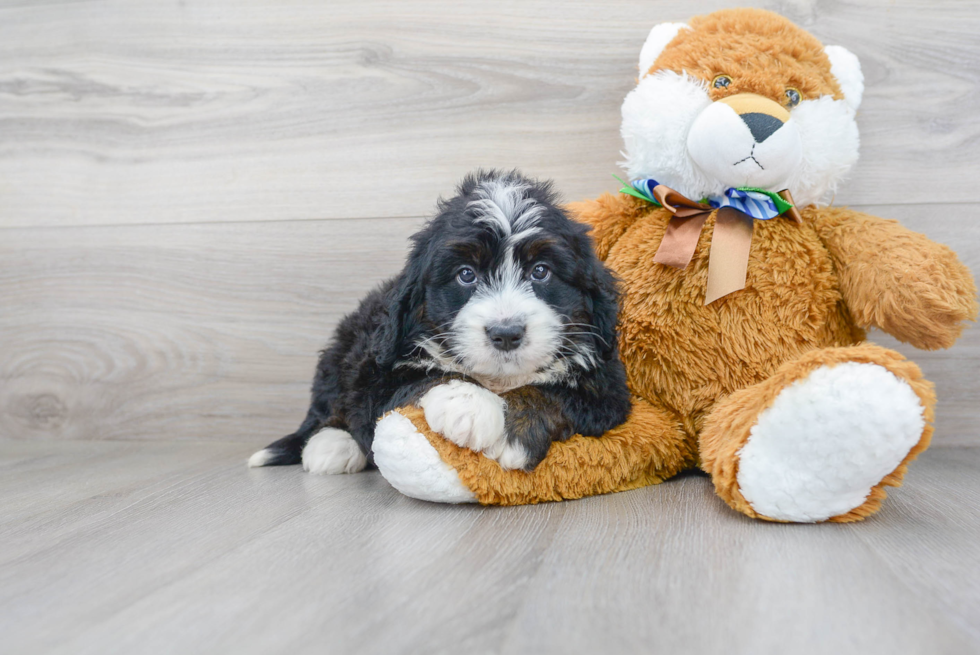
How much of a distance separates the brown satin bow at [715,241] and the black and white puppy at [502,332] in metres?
0.18

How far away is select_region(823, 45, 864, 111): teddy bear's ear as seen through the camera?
1738 millimetres

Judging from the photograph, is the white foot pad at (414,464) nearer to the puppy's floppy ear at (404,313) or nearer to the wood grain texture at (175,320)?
the puppy's floppy ear at (404,313)

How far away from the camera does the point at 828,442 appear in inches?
47.2

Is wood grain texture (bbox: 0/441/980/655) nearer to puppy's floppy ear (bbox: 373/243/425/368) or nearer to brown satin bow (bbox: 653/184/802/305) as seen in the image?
puppy's floppy ear (bbox: 373/243/425/368)

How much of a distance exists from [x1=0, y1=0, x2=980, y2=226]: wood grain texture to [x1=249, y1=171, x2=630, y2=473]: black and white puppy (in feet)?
2.18

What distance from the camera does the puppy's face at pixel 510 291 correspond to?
1377 mm

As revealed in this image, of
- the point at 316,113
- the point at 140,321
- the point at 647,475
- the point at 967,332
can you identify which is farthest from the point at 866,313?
the point at 140,321

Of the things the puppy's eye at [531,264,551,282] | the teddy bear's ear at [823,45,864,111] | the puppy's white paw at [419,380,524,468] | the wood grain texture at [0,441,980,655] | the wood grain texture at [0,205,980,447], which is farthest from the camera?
the wood grain texture at [0,205,980,447]

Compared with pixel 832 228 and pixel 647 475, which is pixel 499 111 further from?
pixel 647 475

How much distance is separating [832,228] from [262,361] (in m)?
→ 1.69

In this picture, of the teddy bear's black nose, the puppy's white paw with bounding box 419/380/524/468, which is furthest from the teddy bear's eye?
the puppy's white paw with bounding box 419/380/524/468

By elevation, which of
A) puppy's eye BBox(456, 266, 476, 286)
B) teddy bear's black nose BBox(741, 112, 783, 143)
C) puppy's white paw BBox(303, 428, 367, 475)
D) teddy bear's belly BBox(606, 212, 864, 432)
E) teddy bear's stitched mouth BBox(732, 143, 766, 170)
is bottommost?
puppy's white paw BBox(303, 428, 367, 475)

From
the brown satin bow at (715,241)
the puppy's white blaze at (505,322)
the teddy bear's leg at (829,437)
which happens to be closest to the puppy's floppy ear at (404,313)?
the puppy's white blaze at (505,322)

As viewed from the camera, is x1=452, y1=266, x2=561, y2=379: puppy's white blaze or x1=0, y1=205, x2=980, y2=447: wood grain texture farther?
x1=0, y1=205, x2=980, y2=447: wood grain texture
